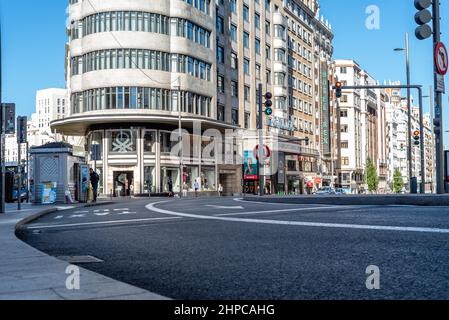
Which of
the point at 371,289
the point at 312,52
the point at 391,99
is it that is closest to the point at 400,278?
the point at 371,289

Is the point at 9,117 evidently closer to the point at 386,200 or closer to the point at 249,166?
the point at 386,200

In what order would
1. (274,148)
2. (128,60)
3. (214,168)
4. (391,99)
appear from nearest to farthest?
(128,60) < (214,168) < (274,148) < (391,99)

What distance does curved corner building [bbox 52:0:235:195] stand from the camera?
43281 millimetres

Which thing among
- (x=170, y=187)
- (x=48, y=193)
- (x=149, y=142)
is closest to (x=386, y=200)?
(x=48, y=193)

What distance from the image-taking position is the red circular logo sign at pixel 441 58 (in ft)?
41.7

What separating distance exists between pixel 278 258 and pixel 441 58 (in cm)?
1000

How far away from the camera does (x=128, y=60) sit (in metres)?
43.2

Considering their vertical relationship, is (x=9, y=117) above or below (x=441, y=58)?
below

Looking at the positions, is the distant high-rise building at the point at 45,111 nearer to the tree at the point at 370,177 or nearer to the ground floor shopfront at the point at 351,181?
the ground floor shopfront at the point at 351,181

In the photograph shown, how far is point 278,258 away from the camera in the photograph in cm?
481

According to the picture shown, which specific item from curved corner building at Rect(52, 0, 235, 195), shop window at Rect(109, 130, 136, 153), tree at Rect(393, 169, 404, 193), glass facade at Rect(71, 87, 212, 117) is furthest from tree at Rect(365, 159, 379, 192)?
shop window at Rect(109, 130, 136, 153)
